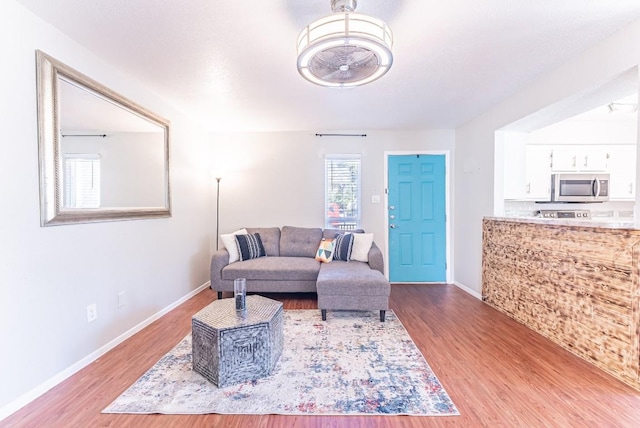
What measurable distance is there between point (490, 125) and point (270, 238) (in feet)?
10.4

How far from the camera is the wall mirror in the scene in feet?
5.98

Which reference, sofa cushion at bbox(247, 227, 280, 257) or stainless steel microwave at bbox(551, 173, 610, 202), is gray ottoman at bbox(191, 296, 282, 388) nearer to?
sofa cushion at bbox(247, 227, 280, 257)

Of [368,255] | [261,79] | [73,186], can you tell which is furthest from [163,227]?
[368,255]

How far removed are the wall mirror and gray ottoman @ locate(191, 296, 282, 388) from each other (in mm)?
1227

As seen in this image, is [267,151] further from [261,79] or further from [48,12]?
[48,12]

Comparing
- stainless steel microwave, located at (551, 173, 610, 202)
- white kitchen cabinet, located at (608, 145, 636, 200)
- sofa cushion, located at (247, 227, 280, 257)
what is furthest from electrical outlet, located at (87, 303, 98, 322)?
white kitchen cabinet, located at (608, 145, 636, 200)

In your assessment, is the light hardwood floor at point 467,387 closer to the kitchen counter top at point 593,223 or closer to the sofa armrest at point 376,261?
the sofa armrest at point 376,261

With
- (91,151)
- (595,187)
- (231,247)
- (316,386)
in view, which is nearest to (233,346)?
(316,386)

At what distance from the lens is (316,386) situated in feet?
5.90

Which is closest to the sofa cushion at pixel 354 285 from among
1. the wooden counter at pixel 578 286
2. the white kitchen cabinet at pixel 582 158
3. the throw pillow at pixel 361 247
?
the throw pillow at pixel 361 247

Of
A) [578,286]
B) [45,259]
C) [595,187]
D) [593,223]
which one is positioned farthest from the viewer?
[595,187]

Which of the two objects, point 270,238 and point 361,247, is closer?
point 361,247

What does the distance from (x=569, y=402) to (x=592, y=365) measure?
632 millimetres

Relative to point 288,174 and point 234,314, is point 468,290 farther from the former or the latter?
point 234,314
